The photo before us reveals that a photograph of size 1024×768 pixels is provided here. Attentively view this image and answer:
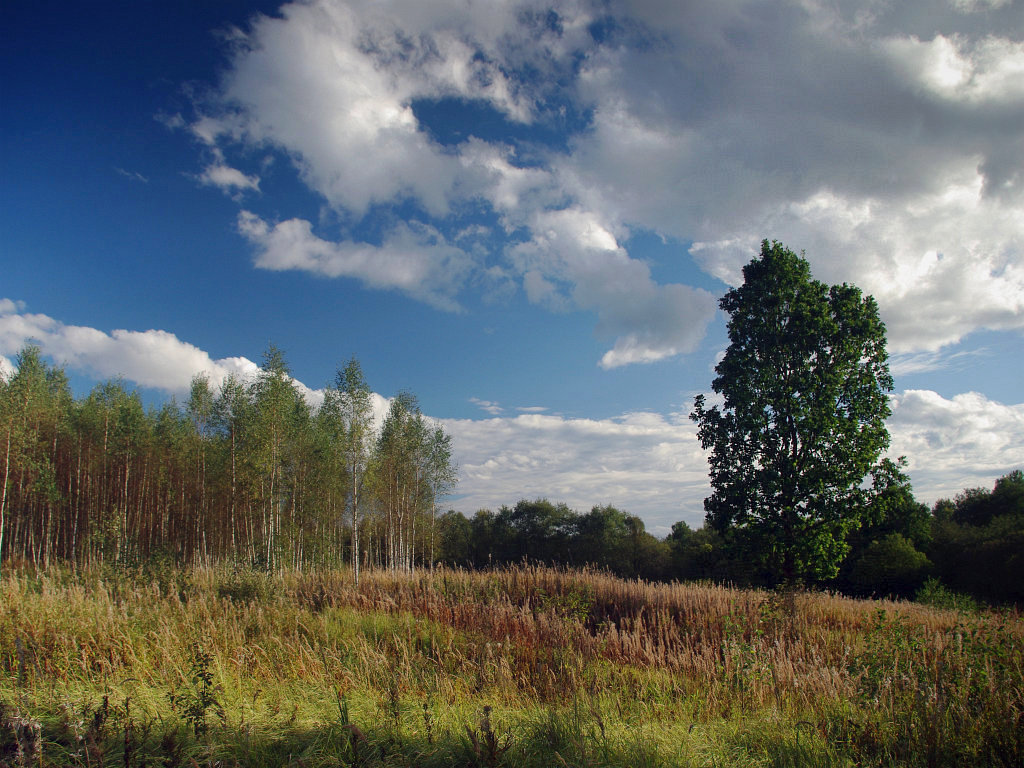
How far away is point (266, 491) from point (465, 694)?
934 inches

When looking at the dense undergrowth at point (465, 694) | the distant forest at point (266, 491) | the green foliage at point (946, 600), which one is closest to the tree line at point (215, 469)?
the distant forest at point (266, 491)

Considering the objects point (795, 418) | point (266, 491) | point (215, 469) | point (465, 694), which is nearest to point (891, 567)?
point (795, 418)

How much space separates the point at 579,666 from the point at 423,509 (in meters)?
29.7

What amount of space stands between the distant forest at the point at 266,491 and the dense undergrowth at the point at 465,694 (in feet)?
40.5

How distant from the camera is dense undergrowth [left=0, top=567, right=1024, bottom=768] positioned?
422cm

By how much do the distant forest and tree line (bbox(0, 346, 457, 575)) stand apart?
12 centimetres

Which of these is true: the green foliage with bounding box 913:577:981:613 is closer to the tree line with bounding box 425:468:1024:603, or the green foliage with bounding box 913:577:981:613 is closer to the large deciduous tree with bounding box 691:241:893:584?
the tree line with bounding box 425:468:1024:603

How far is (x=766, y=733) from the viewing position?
497 centimetres

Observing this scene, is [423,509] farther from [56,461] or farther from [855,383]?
[855,383]

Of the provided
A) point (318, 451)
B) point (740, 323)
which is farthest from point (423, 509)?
point (740, 323)

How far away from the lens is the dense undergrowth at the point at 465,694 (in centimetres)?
422

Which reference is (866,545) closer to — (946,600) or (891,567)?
(891,567)

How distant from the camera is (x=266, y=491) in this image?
87.0 ft

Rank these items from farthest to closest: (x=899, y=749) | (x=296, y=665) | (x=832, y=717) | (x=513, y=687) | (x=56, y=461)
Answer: (x=56, y=461) → (x=296, y=665) → (x=513, y=687) → (x=832, y=717) → (x=899, y=749)
